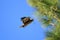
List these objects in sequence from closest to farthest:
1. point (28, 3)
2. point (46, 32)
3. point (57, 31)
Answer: point (57, 31) → point (46, 32) → point (28, 3)

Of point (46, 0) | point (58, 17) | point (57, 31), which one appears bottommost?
point (57, 31)

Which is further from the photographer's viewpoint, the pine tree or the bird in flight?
the pine tree

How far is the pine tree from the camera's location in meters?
1.40

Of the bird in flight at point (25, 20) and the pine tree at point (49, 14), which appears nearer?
the bird in flight at point (25, 20)

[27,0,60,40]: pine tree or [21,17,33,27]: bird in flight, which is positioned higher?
[27,0,60,40]: pine tree

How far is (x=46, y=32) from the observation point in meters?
1.44

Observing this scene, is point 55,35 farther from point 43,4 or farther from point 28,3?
point 28,3

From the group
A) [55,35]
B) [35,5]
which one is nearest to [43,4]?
[35,5]

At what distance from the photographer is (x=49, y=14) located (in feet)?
4.84

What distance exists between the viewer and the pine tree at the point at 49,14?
1.40m

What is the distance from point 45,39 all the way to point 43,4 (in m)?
0.23

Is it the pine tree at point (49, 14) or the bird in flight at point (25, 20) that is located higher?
the pine tree at point (49, 14)

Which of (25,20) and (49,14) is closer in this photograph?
(25,20)

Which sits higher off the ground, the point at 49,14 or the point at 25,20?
the point at 49,14
